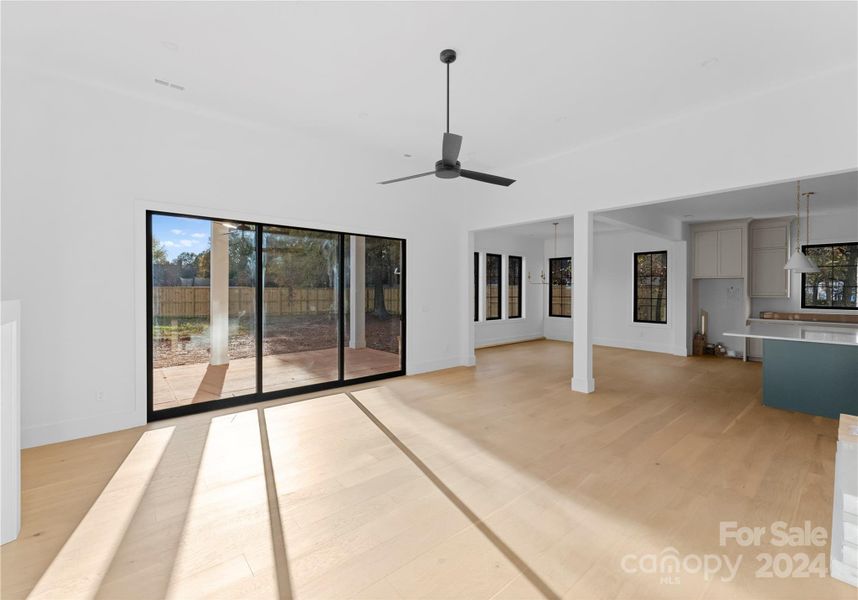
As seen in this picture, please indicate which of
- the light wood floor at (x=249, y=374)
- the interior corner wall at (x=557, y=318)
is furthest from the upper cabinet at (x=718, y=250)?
the light wood floor at (x=249, y=374)

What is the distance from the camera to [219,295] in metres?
4.59

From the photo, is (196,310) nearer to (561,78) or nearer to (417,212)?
(417,212)

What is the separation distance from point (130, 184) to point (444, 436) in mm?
4131

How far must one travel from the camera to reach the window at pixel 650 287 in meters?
8.82

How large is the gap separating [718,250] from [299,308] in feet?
27.8

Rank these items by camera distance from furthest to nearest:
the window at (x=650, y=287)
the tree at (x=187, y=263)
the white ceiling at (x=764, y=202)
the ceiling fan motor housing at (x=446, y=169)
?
the window at (x=650, y=287) → the white ceiling at (x=764, y=202) → the tree at (x=187, y=263) → the ceiling fan motor housing at (x=446, y=169)

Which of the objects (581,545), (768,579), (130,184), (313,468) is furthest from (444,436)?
(130,184)

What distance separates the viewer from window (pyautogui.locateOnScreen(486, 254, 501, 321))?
9.73 metres

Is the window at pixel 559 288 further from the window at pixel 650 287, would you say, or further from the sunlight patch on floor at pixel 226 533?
the sunlight patch on floor at pixel 226 533

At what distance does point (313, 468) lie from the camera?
3.10 meters

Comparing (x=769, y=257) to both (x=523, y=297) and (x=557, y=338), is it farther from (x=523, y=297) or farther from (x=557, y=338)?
(x=523, y=297)

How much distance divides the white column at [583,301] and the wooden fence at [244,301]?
338 centimetres

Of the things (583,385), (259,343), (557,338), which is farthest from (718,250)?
(259,343)

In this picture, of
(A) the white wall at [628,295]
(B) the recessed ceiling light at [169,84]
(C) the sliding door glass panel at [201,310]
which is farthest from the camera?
(A) the white wall at [628,295]
